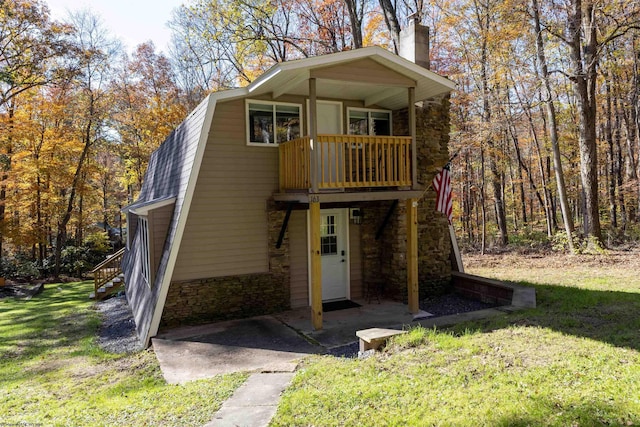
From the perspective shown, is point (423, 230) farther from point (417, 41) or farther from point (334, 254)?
point (417, 41)

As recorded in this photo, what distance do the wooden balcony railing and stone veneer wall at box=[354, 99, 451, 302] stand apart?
136cm

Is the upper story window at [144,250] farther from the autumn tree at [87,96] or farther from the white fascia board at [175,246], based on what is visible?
the autumn tree at [87,96]

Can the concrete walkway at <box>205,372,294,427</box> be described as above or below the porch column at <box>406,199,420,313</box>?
below

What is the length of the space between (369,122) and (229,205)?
3.83 meters

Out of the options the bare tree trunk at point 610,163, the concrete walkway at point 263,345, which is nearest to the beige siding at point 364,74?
the concrete walkway at point 263,345

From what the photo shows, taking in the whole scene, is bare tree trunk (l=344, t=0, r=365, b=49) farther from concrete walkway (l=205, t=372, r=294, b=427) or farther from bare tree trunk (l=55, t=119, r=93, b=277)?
concrete walkway (l=205, t=372, r=294, b=427)

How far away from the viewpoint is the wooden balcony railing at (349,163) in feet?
23.7

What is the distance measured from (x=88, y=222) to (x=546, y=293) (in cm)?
2290

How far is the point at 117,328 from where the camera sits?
885 cm

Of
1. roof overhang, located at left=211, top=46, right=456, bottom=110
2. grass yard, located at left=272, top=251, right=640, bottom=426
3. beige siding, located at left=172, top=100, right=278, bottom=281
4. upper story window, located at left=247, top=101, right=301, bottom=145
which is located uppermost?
roof overhang, located at left=211, top=46, right=456, bottom=110

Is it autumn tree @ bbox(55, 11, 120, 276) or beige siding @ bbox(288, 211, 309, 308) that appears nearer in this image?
beige siding @ bbox(288, 211, 309, 308)

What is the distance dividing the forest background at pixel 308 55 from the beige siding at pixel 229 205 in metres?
8.40

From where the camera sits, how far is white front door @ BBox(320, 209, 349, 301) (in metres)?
9.10

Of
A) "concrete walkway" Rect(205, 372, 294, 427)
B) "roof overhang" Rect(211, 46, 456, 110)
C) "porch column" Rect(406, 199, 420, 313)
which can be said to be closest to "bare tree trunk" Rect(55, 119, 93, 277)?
"roof overhang" Rect(211, 46, 456, 110)
